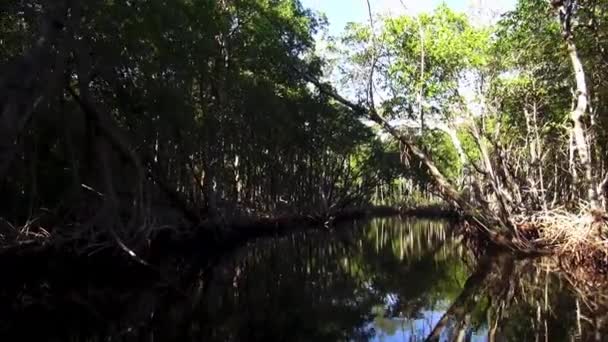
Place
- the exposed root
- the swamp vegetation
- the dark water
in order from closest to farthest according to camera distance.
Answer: the dark water → the swamp vegetation → the exposed root

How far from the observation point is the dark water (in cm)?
724

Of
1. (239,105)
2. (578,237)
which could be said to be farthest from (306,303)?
(239,105)

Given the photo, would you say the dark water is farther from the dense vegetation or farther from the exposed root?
the dense vegetation

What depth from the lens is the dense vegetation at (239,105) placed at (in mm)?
10156

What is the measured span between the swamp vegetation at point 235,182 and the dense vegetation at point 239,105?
2.2 inches

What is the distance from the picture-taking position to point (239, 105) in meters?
20.3

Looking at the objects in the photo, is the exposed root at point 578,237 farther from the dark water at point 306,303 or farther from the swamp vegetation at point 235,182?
the dark water at point 306,303

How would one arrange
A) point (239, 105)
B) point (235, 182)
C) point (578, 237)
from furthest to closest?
point (235, 182) → point (239, 105) → point (578, 237)

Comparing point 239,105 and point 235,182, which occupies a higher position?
point 239,105

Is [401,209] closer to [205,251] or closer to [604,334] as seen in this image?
[205,251]

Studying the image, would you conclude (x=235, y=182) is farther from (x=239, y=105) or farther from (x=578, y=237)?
(x=578, y=237)

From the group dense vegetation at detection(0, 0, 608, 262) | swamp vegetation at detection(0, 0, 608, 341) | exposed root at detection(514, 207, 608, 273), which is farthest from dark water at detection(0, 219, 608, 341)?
dense vegetation at detection(0, 0, 608, 262)

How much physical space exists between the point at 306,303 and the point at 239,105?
1189cm

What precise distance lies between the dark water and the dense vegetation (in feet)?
3.31
